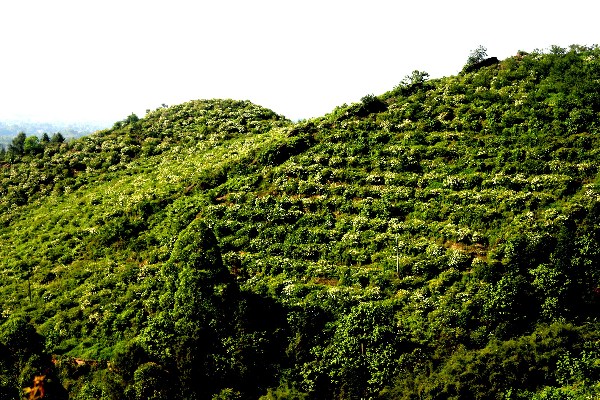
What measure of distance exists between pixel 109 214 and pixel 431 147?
121 feet

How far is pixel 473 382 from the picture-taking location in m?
25.8

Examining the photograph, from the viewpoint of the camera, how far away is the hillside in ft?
101

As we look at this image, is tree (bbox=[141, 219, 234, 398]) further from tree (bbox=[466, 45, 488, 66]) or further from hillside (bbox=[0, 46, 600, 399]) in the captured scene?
tree (bbox=[466, 45, 488, 66])

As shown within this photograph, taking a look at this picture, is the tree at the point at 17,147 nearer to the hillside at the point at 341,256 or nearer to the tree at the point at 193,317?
the hillside at the point at 341,256

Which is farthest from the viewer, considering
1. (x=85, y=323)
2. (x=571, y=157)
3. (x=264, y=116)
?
(x=264, y=116)

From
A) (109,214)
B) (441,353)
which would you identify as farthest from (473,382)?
(109,214)

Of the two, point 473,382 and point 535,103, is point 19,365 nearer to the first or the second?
point 473,382

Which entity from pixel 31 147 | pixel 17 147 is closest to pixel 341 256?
pixel 31 147

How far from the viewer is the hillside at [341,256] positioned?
101 feet

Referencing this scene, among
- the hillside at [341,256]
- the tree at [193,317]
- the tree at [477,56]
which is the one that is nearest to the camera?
the hillside at [341,256]

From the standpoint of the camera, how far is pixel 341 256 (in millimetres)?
41438

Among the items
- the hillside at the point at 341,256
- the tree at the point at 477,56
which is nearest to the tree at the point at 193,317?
the hillside at the point at 341,256

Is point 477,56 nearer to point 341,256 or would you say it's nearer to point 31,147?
point 341,256

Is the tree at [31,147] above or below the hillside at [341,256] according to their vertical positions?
above
